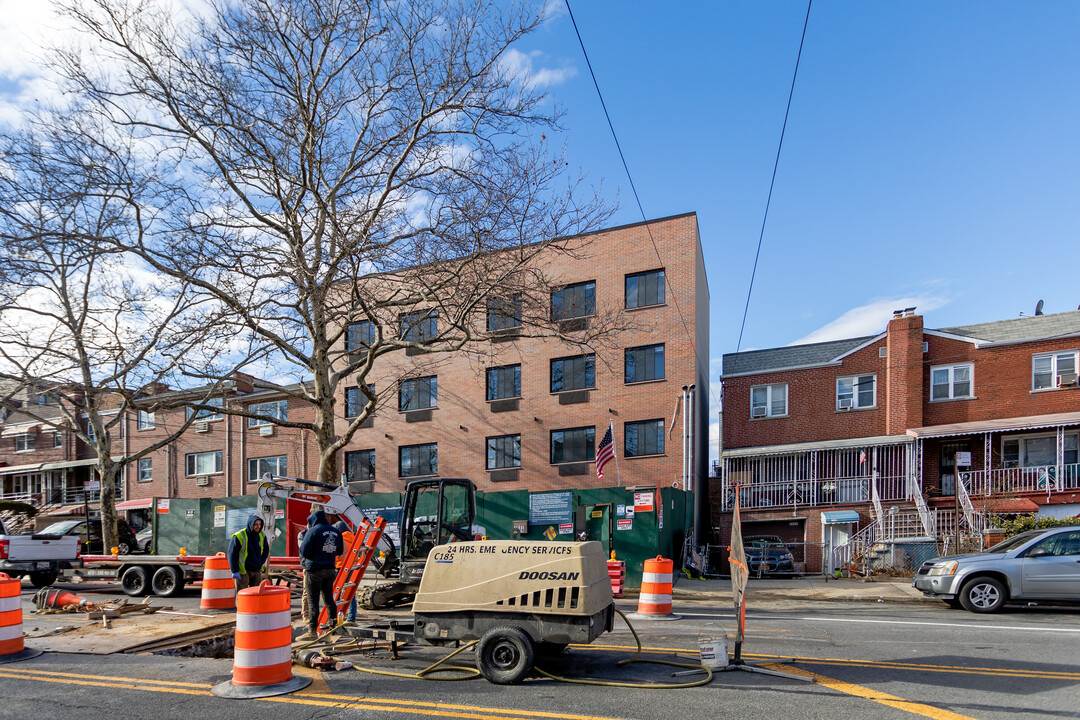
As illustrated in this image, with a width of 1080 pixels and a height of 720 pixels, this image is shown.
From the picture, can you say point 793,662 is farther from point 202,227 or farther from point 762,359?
point 762,359

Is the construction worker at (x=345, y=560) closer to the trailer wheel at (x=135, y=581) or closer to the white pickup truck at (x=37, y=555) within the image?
the trailer wheel at (x=135, y=581)

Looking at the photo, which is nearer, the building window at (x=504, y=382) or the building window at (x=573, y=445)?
the building window at (x=573, y=445)

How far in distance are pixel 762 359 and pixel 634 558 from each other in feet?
40.0

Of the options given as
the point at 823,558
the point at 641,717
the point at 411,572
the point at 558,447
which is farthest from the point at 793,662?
the point at 558,447

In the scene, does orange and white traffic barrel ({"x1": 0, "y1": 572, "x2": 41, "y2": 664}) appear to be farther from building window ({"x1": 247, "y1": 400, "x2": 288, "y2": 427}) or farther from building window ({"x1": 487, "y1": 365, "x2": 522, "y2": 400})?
building window ({"x1": 247, "y1": 400, "x2": 288, "y2": 427})

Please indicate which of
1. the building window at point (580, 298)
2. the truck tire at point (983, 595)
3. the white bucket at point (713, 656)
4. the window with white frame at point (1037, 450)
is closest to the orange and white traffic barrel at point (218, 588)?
the white bucket at point (713, 656)

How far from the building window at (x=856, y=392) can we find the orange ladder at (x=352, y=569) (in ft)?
69.4

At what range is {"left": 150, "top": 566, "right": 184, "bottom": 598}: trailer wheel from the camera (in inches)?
707

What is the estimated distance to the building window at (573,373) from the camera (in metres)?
29.4

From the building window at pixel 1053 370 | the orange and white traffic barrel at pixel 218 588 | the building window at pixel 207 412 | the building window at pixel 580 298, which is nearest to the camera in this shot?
the orange and white traffic barrel at pixel 218 588

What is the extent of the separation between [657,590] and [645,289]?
56.1 ft

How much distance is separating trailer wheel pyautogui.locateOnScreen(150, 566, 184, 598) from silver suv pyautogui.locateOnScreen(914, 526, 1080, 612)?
1678 centimetres

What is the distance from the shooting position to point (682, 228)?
28172 mm

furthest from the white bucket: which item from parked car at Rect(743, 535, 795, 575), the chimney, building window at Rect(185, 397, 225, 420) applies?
the chimney
